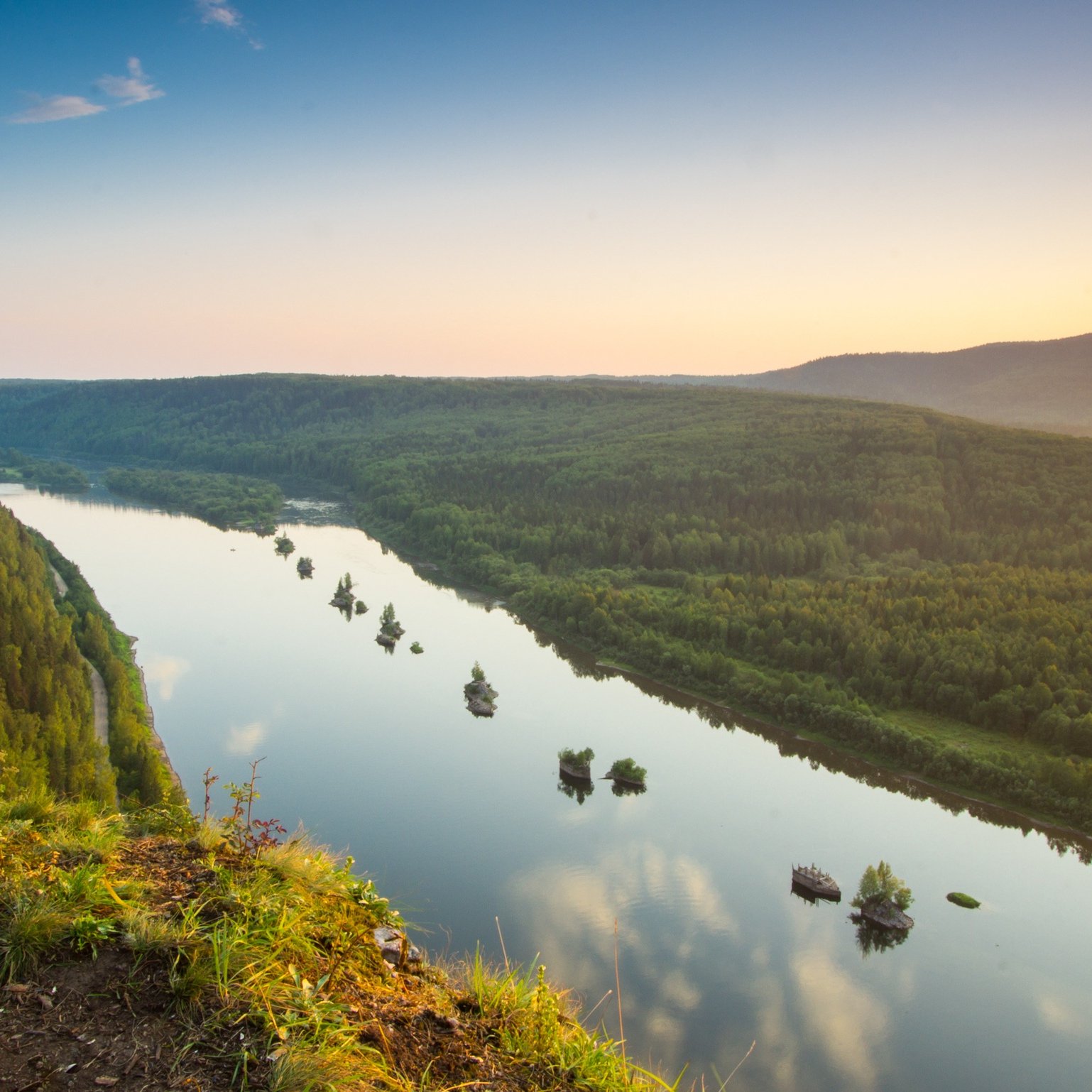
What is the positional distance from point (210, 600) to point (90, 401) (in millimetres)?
112447

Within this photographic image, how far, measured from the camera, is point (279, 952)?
321cm

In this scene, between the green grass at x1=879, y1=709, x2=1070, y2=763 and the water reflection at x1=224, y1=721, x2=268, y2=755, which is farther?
the green grass at x1=879, y1=709, x2=1070, y2=763

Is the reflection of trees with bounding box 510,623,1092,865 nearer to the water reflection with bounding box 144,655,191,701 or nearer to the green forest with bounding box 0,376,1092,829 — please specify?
the green forest with bounding box 0,376,1092,829

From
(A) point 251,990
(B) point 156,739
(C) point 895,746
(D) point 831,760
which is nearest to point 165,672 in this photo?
(B) point 156,739

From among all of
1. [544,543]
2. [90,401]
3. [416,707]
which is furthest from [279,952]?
[90,401]

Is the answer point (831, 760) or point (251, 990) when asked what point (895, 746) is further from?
point (251, 990)

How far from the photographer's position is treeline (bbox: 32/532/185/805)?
19.2m

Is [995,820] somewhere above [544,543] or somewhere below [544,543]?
below

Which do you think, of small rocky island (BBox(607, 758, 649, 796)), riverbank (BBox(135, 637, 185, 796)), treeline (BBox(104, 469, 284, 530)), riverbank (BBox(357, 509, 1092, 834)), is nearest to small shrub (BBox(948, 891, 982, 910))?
riverbank (BBox(357, 509, 1092, 834))

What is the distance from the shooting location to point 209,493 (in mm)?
78625

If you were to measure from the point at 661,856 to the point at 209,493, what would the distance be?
6830cm

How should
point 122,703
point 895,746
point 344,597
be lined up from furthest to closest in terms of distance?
1. point 344,597
2. point 895,746
3. point 122,703

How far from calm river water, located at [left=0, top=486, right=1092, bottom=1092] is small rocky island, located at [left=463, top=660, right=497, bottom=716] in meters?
0.37

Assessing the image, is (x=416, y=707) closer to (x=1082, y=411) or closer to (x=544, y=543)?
(x=544, y=543)
